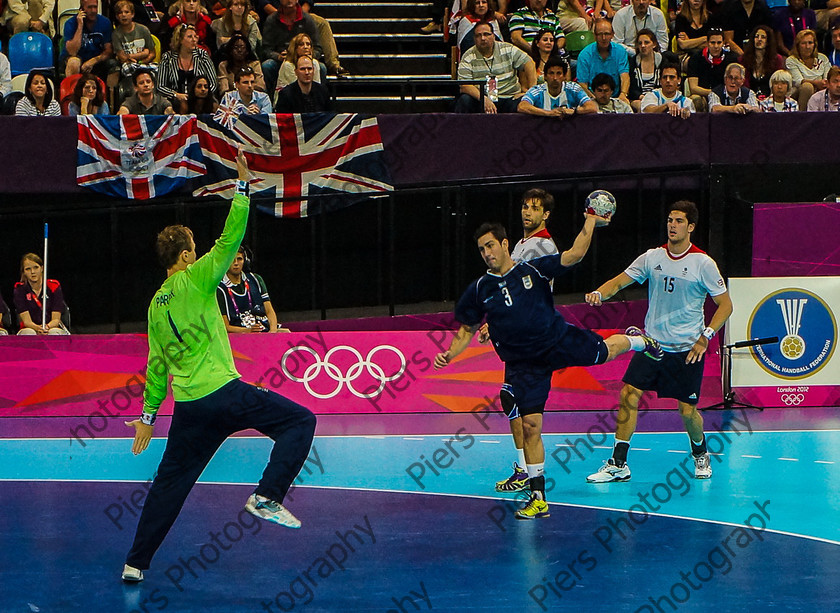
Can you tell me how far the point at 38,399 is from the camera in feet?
44.6

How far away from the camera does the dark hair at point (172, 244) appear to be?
7684 mm

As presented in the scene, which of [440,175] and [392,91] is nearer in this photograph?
[440,175]

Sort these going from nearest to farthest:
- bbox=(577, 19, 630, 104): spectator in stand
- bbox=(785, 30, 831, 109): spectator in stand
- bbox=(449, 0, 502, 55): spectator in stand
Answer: bbox=(577, 19, 630, 104): spectator in stand < bbox=(449, 0, 502, 55): spectator in stand < bbox=(785, 30, 831, 109): spectator in stand

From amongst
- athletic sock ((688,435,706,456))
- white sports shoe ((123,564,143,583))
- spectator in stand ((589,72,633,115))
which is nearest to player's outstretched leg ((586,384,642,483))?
athletic sock ((688,435,706,456))

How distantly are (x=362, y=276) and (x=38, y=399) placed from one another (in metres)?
4.59

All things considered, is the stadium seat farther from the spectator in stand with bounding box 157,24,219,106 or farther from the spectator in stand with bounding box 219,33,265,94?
the spectator in stand with bounding box 157,24,219,106

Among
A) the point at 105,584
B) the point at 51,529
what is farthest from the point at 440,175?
the point at 105,584

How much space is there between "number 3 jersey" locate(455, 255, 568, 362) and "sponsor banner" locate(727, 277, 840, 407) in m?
4.83

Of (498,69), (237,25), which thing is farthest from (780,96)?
(237,25)

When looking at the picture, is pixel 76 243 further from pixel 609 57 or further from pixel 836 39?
pixel 836 39

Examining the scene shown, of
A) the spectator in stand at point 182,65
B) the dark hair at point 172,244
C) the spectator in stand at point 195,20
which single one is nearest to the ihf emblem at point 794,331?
the spectator in stand at point 182,65

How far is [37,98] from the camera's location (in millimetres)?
14766

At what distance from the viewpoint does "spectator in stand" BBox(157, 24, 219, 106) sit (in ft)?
52.1

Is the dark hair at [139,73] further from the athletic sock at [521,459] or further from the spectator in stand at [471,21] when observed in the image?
the athletic sock at [521,459]
